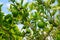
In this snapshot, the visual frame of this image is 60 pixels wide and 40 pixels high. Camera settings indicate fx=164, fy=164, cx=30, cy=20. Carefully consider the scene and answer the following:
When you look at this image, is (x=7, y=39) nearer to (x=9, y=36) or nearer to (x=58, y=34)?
(x=9, y=36)

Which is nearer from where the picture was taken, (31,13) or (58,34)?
(58,34)

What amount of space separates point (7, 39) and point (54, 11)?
0.64 meters

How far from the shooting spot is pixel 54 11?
1.82 meters

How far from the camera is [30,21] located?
2.09 m

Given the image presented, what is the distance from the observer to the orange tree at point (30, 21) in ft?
5.77

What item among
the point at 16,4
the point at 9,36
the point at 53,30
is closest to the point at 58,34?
the point at 53,30

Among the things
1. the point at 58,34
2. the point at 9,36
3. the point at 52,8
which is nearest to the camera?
the point at 58,34

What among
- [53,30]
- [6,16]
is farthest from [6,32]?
[53,30]

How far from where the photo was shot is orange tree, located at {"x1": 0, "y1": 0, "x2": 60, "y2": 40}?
5.77 feet

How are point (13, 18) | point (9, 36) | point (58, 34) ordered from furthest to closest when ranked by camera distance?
1. point (13, 18)
2. point (9, 36)
3. point (58, 34)

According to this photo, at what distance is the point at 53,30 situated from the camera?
1808mm

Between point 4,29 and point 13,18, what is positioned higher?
point 13,18

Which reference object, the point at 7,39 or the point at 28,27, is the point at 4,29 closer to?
the point at 7,39

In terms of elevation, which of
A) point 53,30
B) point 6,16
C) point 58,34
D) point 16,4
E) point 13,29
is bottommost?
point 58,34
